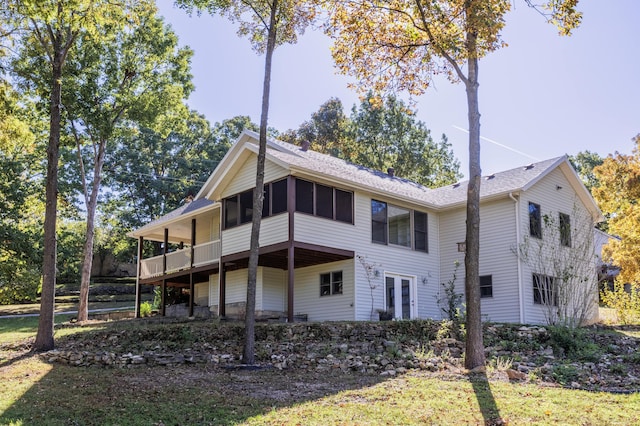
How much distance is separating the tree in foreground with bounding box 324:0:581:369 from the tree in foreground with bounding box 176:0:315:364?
1065 mm

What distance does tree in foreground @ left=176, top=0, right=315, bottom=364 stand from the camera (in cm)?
1259

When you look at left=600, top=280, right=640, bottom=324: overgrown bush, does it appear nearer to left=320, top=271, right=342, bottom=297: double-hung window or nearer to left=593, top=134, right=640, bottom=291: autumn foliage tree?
left=593, top=134, right=640, bottom=291: autumn foliage tree

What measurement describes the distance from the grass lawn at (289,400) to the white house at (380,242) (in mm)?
6464

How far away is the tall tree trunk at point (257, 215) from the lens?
A: 481 inches

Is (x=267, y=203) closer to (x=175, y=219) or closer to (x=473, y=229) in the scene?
(x=175, y=219)

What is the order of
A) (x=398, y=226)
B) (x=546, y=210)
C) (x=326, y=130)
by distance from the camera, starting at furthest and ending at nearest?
(x=326, y=130) → (x=546, y=210) → (x=398, y=226)

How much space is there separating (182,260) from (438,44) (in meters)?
14.2

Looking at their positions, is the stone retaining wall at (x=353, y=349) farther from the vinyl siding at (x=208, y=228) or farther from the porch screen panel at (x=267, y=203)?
the vinyl siding at (x=208, y=228)

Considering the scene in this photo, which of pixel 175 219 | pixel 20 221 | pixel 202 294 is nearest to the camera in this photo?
pixel 175 219

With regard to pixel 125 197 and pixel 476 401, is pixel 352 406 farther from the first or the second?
pixel 125 197

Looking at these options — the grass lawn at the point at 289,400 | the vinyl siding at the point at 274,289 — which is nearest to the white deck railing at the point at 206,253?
the vinyl siding at the point at 274,289

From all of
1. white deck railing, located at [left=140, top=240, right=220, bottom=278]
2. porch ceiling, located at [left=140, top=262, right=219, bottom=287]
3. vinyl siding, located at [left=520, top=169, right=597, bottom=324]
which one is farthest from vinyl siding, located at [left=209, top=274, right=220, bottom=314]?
vinyl siding, located at [left=520, top=169, right=597, bottom=324]

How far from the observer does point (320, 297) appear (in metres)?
19.2

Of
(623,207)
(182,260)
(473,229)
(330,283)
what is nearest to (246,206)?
(330,283)
